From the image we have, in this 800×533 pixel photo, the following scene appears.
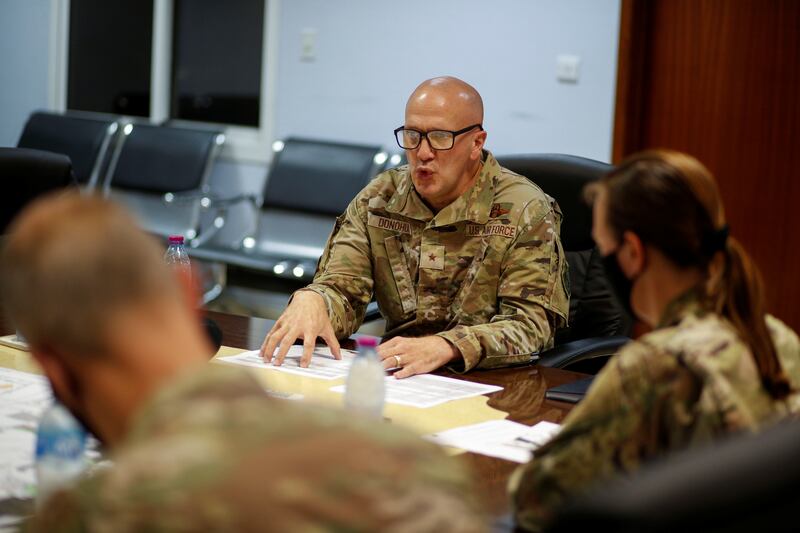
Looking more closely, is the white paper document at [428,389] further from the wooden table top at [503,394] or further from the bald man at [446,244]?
the bald man at [446,244]

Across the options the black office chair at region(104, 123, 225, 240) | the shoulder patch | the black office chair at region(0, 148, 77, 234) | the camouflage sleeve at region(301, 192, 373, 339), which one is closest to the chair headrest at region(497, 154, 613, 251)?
the shoulder patch

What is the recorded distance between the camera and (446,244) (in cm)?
278

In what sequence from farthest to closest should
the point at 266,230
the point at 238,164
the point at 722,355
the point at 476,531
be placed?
1. the point at 238,164
2. the point at 266,230
3. the point at 722,355
4. the point at 476,531

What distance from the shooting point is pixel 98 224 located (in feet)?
3.07

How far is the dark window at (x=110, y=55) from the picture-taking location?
6371 millimetres

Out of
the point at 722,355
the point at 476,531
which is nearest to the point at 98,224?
the point at 476,531

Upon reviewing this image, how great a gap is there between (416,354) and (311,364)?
8.8 inches

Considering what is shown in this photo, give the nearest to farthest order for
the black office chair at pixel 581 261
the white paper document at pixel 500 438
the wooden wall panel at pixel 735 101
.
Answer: the white paper document at pixel 500 438 → the black office chair at pixel 581 261 → the wooden wall panel at pixel 735 101

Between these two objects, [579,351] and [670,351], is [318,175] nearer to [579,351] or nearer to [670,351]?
[579,351]

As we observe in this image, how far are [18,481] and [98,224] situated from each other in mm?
816

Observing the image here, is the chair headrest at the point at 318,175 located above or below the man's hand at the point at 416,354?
above

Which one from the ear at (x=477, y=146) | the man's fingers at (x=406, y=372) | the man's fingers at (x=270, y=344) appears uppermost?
the ear at (x=477, y=146)

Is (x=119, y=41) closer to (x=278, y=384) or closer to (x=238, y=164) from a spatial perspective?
(x=238, y=164)

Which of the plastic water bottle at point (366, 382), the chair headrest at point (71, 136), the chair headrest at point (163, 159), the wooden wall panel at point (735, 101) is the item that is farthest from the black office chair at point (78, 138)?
the plastic water bottle at point (366, 382)
